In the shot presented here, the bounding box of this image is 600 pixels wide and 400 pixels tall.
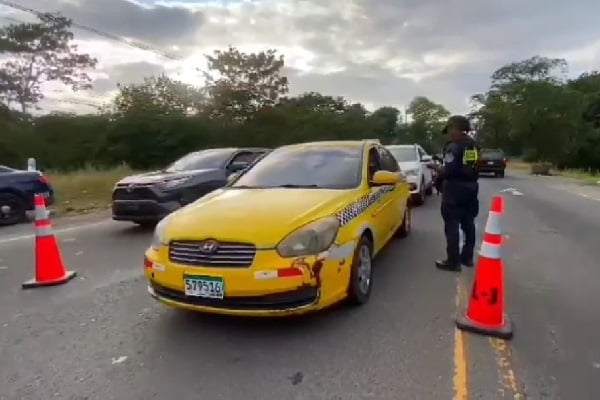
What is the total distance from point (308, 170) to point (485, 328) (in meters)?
2.40

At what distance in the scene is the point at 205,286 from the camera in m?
3.55

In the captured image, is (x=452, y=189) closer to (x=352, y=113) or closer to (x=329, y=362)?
(x=329, y=362)

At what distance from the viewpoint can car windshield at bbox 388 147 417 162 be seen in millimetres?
12289

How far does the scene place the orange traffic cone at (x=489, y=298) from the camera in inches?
147

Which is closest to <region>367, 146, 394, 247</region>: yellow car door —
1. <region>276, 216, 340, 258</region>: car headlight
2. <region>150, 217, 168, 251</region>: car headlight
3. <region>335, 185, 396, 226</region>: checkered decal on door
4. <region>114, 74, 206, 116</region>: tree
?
<region>335, 185, 396, 226</region>: checkered decal on door

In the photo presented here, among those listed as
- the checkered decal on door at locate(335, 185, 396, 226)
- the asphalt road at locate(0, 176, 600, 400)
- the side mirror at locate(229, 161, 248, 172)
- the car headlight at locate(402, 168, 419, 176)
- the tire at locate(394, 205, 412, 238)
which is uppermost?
the side mirror at locate(229, 161, 248, 172)

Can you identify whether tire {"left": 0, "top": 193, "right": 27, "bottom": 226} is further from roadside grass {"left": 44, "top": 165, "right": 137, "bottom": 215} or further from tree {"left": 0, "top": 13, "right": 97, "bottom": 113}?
tree {"left": 0, "top": 13, "right": 97, "bottom": 113}

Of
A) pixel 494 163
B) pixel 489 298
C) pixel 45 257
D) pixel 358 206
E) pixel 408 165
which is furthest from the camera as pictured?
pixel 494 163

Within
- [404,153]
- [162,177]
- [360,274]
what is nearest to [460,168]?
[360,274]

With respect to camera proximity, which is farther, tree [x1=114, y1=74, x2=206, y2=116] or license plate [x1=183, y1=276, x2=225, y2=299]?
tree [x1=114, y1=74, x2=206, y2=116]

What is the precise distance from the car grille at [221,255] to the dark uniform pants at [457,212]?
9.40 feet

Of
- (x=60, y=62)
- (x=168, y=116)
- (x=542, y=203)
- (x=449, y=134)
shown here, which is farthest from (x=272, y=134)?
(x=449, y=134)

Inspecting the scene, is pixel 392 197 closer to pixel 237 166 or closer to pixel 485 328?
pixel 485 328

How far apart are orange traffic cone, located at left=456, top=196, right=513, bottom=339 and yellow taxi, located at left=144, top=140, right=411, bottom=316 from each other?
0.96 meters
